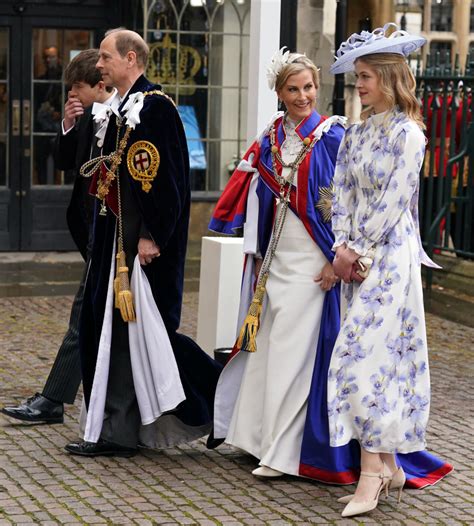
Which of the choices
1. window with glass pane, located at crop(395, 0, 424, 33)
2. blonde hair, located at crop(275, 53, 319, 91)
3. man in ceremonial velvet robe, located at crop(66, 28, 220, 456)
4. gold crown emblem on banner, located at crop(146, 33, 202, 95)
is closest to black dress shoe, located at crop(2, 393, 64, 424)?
man in ceremonial velvet robe, located at crop(66, 28, 220, 456)

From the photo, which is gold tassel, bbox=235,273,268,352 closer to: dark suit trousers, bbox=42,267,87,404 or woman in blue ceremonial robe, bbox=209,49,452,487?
woman in blue ceremonial robe, bbox=209,49,452,487

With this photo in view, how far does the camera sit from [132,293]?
19.6 ft

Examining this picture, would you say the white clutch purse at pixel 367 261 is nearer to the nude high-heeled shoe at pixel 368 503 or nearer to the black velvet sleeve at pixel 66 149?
the nude high-heeled shoe at pixel 368 503

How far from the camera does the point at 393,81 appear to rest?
521 cm

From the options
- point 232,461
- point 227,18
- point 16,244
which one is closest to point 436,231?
point 227,18

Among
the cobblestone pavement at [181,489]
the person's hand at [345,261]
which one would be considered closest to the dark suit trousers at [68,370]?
the cobblestone pavement at [181,489]

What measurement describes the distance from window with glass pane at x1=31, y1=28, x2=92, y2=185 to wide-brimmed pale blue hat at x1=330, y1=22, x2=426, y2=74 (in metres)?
7.67

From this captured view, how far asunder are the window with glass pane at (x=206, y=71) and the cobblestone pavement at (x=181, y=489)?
626 cm

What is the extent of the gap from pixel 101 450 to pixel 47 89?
7244 mm

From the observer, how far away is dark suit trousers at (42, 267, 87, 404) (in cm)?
649

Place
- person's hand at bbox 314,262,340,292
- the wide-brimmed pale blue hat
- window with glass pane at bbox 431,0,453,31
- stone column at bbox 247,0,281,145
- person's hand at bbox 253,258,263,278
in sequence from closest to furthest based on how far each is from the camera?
the wide-brimmed pale blue hat
person's hand at bbox 314,262,340,292
person's hand at bbox 253,258,263,278
stone column at bbox 247,0,281,145
window with glass pane at bbox 431,0,453,31

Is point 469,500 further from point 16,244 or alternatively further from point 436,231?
point 16,244

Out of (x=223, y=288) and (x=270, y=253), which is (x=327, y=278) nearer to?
(x=270, y=253)

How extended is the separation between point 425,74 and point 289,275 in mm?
5787
